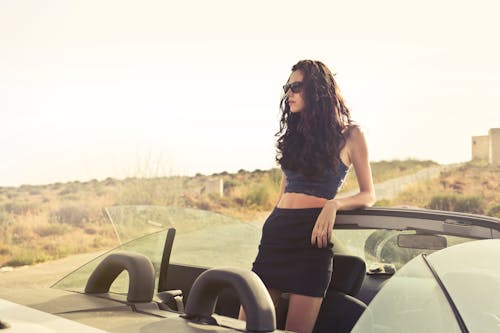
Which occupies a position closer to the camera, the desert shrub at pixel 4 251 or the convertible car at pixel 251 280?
the convertible car at pixel 251 280

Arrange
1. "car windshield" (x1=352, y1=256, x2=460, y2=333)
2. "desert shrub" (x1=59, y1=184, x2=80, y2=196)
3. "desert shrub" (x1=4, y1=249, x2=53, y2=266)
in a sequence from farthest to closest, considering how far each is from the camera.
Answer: "desert shrub" (x1=59, y1=184, x2=80, y2=196) < "desert shrub" (x1=4, y1=249, x2=53, y2=266) < "car windshield" (x1=352, y1=256, x2=460, y2=333)

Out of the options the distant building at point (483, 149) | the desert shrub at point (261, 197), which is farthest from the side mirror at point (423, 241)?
the distant building at point (483, 149)

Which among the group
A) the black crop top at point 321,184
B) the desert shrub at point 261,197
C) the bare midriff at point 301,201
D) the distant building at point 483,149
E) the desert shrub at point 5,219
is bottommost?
the desert shrub at point 5,219

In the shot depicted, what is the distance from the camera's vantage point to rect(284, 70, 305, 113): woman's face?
369 centimetres

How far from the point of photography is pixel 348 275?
11.3 ft

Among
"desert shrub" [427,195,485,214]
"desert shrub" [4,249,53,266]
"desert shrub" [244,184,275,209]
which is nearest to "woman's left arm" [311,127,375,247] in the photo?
"desert shrub" [4,249,53,266]

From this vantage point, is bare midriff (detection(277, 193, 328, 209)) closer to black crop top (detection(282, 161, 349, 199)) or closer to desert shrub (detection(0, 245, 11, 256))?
black crop top (detection(282, 161, 349, 199))

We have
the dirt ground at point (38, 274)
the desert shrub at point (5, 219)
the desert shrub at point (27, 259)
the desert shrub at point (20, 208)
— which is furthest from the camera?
the desert shrub at point (20, 208)

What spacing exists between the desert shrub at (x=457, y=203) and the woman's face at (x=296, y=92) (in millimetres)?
36389

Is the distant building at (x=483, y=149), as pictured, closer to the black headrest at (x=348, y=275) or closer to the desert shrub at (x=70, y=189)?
the desert shrub at (x=70, y=189)

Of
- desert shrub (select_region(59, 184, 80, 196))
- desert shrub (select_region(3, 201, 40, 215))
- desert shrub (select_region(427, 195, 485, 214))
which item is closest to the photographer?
desert shrub (select_region(3, 201, 40, 215))

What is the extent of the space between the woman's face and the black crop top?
0.31 meters

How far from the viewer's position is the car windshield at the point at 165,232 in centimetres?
326

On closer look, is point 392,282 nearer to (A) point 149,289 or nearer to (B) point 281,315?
(A) point 149,289
